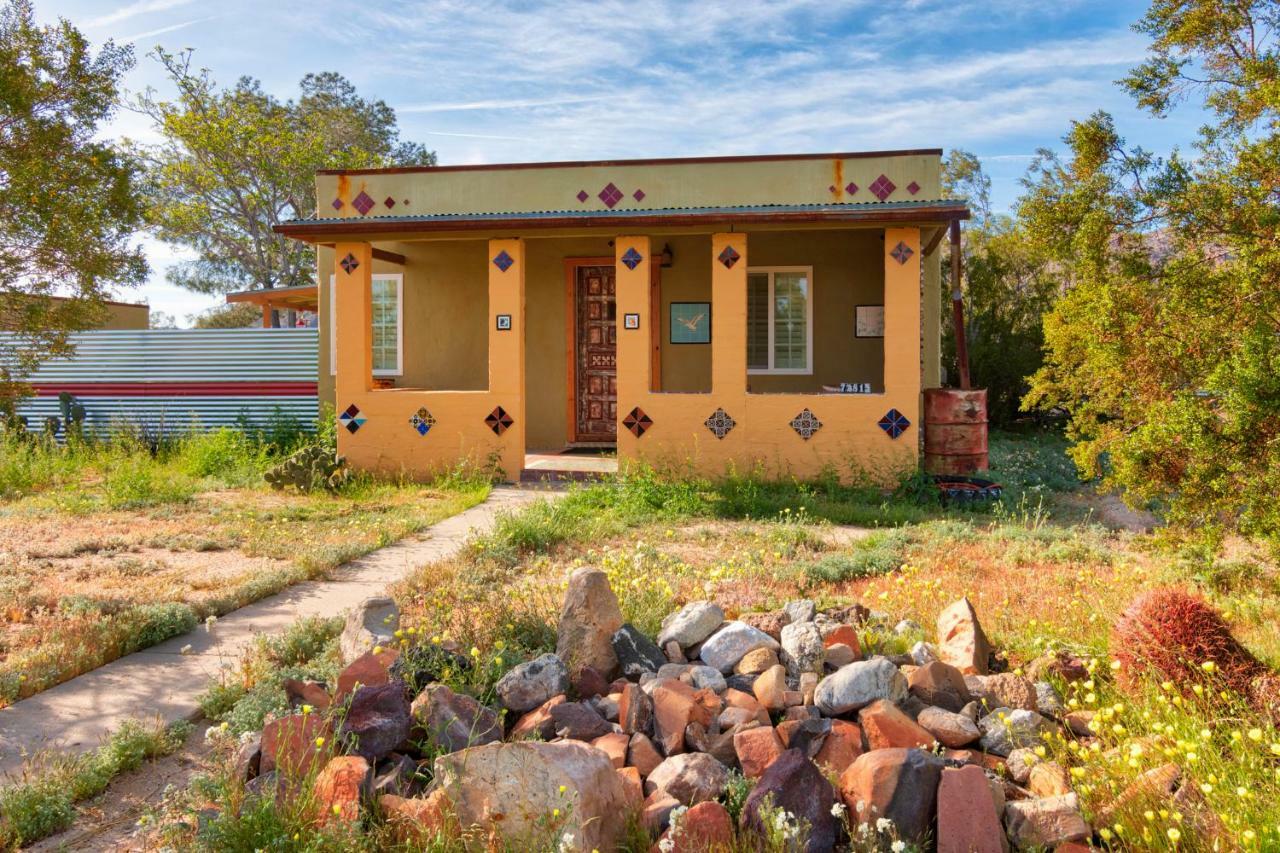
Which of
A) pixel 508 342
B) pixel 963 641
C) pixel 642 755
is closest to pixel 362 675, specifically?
pixel 642 755

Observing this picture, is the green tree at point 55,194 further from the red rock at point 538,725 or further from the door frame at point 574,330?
the door frame at point 574,330

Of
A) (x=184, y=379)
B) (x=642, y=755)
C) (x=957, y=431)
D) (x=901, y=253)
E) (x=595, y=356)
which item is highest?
(x=901, y=253)

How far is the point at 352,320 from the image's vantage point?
11820 millimetres

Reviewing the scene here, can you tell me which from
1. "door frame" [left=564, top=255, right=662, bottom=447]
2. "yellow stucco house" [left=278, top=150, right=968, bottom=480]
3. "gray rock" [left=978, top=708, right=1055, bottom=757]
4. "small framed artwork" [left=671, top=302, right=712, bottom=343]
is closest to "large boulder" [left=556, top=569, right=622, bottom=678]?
"gray rock" [left=978, top=708, right=1055, bottom=757]

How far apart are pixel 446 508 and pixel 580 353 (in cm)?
501

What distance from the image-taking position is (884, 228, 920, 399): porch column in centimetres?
1055

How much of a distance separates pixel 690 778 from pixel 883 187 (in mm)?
10481

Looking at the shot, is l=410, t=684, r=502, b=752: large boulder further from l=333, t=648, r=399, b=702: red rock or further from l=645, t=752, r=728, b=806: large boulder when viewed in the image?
l=645, t=752, r=728, b=806: large boulder

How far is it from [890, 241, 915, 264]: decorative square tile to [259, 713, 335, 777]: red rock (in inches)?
344

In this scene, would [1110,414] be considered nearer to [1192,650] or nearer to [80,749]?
[1192,650]

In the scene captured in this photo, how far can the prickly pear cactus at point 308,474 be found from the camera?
10859 mm

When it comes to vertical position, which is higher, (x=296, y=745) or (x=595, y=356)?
(x=595, y=356)

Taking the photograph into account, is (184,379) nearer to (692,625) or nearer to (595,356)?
(595,356)

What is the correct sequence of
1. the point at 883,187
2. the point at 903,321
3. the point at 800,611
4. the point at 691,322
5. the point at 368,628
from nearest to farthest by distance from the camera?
the point at 368,628 < the point at 800,611 < the point at 903,321 < the point at 883,187 < the point at 691,322
